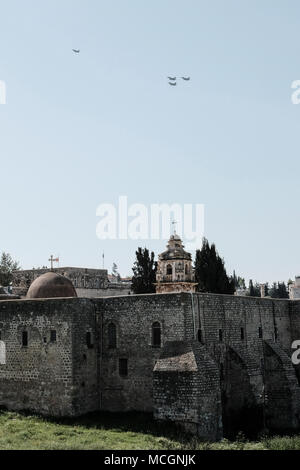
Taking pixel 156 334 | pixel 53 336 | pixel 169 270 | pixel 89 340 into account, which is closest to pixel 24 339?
pixel 53 336

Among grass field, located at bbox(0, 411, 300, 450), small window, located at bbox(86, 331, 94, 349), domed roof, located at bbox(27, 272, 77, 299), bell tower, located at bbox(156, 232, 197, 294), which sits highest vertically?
bell tower, located at bbox(156, 232, 197, 294)

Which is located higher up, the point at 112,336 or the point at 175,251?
the point at 175,251

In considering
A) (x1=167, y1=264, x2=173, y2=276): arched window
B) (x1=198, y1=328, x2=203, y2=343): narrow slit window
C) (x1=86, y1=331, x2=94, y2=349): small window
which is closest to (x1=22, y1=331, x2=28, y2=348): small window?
(x1=86, y1=331, x2=94, y2=349): small window

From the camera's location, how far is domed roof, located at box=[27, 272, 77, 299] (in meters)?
28.7

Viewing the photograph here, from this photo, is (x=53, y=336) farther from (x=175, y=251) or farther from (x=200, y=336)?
(x=175, y=251)

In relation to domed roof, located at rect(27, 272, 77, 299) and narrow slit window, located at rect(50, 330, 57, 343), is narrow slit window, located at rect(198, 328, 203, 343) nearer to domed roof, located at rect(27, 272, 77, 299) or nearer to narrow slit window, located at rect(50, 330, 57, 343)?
narrow slit window, located at rect(50, 330, 57, 343)

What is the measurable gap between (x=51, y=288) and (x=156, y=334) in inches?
247

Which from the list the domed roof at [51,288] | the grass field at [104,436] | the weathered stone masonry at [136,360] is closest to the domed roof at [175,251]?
the weathered stone masonry at [136,360]

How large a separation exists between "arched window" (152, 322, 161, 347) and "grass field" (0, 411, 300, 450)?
3.20m

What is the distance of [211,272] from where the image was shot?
4988 centimetres

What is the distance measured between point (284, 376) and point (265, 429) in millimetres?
3268
